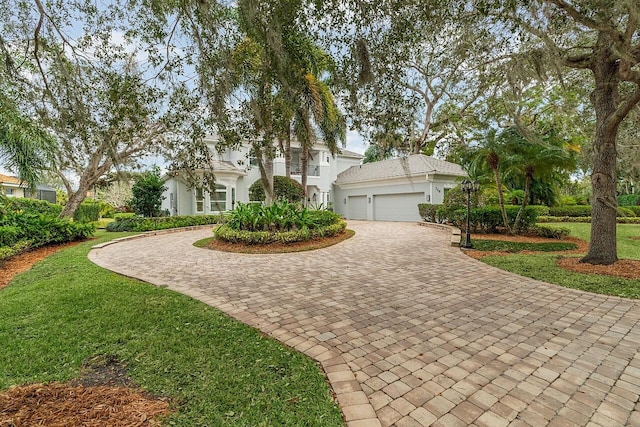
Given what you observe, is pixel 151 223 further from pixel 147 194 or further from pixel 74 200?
pixel 74 200

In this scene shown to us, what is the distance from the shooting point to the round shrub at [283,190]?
18.2 metres

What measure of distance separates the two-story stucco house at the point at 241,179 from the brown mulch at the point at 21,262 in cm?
688

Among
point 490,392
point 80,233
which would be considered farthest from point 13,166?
point 490,392

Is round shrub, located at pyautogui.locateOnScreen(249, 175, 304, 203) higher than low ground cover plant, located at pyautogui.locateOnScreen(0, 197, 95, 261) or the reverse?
higher

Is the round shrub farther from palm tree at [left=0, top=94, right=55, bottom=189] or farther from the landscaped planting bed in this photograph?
palm tree at [left=0, top=94, right=55, bottom=189]

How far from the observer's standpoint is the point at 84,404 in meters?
2.35

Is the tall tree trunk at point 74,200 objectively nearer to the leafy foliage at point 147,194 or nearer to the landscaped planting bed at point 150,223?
the landscaped planting bed at point 150,223

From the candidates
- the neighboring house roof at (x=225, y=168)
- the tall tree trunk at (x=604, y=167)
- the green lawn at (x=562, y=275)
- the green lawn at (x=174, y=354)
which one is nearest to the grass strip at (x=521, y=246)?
the green lawn at (x=562, y=275)

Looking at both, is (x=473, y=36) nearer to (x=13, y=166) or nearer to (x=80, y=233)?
(x=80, y=233)

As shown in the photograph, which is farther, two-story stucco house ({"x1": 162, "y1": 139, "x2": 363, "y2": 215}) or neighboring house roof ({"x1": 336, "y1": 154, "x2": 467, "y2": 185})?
two-story stucco house ({"x1": 162, "y1": 139, "x2": 363, "y2": 215})

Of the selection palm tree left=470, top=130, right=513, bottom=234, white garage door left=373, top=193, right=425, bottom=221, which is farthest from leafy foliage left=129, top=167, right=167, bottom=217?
palm tree left=470, top=130, right=513, bottom=234

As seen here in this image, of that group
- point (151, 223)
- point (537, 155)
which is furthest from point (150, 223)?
point (537, 155)

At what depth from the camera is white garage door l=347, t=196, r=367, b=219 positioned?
2208 cm

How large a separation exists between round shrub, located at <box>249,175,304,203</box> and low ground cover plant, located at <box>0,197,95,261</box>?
831cm
